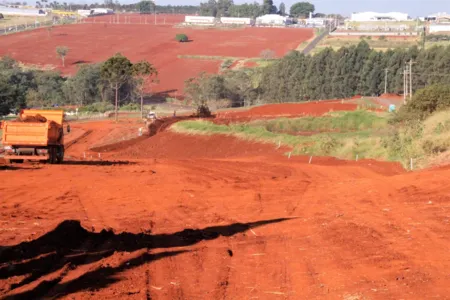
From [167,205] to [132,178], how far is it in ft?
20.1

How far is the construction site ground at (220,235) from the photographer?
978 cm

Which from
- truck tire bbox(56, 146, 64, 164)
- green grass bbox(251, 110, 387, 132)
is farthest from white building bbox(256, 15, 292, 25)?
truck tire bbox(56, 146, 64, 164)

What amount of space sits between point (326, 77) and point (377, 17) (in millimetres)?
100028

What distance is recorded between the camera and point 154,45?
13088cm

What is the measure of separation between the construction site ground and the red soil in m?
78.5

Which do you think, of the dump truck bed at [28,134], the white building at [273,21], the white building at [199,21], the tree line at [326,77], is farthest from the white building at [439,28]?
the dump truck bed at [28,134]

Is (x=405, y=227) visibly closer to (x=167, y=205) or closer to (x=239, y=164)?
(x=167, y=205)

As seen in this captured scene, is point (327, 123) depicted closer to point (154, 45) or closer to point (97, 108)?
point (97, 108)

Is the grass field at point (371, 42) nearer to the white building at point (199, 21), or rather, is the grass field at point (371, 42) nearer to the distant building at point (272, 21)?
the white building at point (199, 21)

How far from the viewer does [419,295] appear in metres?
9.42

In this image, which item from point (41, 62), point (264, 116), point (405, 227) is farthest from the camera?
point (41, 62)

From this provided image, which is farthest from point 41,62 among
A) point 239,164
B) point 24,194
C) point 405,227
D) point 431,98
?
point 405,227

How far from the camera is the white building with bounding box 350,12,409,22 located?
182800 mm

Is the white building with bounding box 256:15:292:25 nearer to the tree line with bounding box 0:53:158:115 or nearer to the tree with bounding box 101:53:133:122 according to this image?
the tree line with bounding box 0:53:158:115
